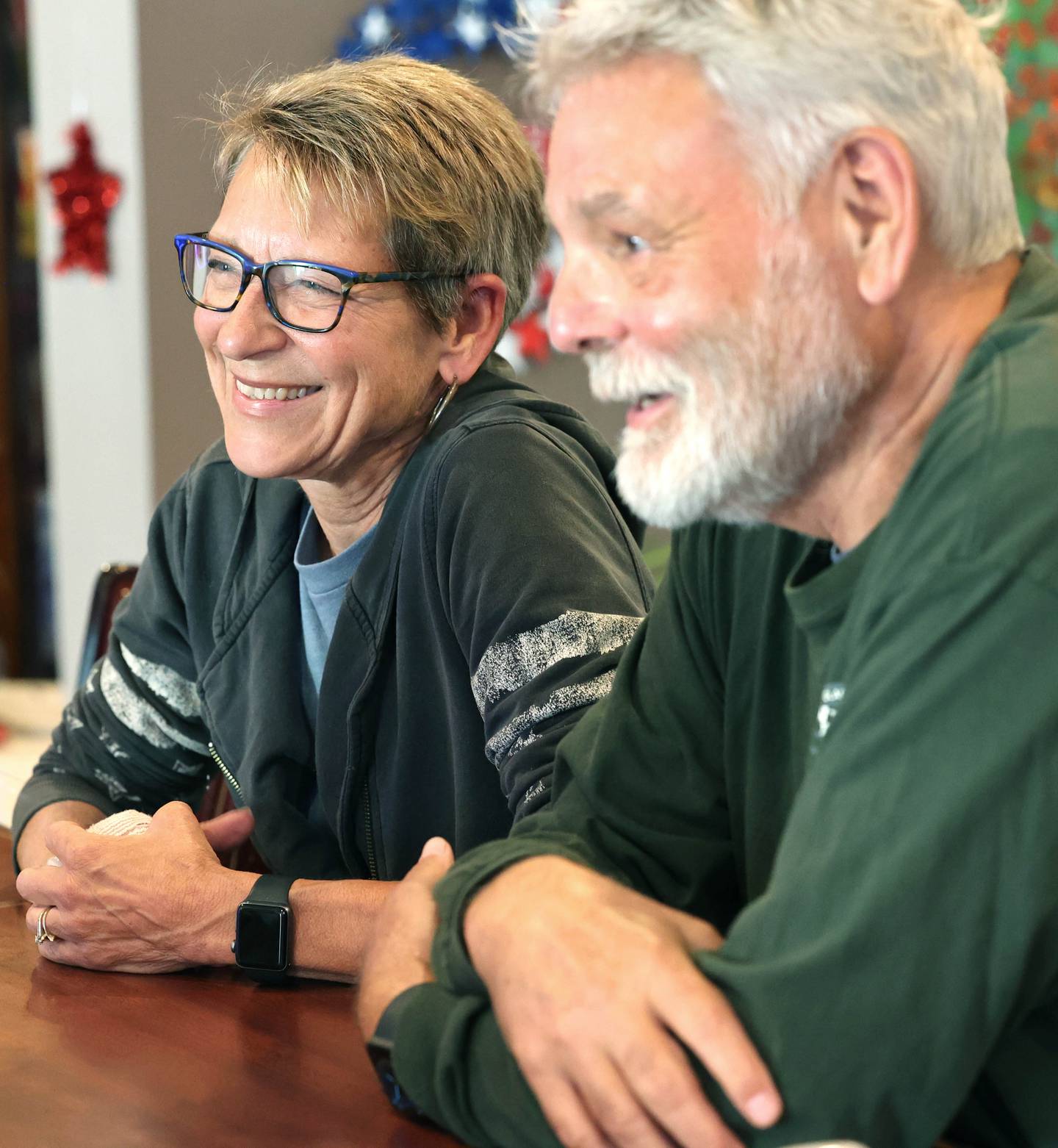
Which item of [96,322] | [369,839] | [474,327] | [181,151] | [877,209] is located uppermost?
[181,151]

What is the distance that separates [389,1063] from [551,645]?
52cm

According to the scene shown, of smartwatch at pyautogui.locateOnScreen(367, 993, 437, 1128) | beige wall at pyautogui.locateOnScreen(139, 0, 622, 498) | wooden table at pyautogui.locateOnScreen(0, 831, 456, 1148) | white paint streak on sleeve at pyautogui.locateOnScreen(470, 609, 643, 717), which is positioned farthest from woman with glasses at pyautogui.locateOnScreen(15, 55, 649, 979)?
beige wall at pyautogui.locateOnScreen(139, 0, 622, 498)

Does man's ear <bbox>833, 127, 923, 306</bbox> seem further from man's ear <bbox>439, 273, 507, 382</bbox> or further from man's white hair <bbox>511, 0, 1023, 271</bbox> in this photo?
man's ear <bbox>439, 273, 507, 382</bbox>

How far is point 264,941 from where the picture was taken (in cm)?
130

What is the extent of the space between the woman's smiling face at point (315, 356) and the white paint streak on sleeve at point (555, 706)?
0.43 meters

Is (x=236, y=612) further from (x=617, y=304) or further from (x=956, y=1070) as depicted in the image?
(x=956, y=1070)

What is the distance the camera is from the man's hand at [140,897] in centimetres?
133

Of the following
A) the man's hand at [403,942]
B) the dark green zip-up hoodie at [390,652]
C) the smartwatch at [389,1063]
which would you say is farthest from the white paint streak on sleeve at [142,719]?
the smartwatch at [389,1063]

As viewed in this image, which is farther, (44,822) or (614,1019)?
(44,822)

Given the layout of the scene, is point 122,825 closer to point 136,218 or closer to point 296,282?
point 296,282

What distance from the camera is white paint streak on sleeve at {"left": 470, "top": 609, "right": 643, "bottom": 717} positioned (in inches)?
56.4

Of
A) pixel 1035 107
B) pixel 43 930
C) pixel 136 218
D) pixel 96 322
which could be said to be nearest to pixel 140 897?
pixel 43 930

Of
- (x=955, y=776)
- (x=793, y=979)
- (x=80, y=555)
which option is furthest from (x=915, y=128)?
(x=80, y=555)

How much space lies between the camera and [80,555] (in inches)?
164
